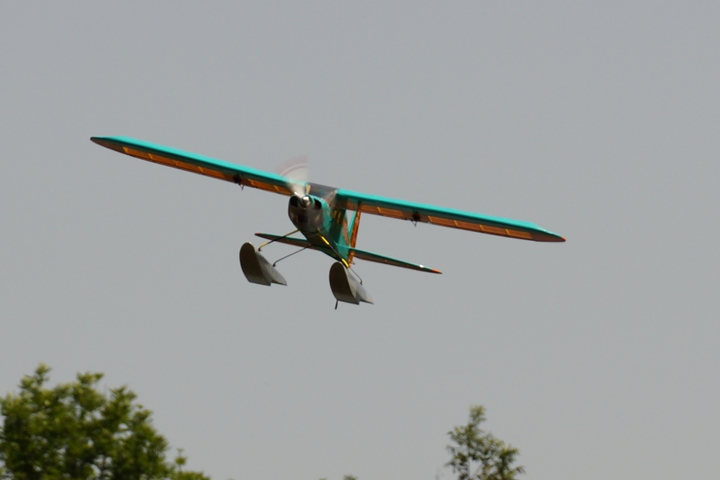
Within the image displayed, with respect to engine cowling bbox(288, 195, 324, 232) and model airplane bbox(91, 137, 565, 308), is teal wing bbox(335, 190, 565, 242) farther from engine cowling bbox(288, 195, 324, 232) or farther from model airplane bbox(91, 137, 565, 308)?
engine cowling bbox(288, 195, 324, 232)

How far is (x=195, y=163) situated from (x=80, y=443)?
664 cm

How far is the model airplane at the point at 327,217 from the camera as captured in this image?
97.9 ft

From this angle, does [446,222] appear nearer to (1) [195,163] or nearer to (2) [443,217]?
(2) [443,217]

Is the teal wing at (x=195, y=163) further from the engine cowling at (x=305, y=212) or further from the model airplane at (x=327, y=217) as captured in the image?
the engine cowling at (x=305, y=212)

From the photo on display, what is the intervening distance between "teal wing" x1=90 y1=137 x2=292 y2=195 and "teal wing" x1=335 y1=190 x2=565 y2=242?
1537 mm

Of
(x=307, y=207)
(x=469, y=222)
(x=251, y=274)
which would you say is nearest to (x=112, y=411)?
(x=251, y=274)

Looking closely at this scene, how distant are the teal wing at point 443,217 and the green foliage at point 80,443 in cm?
655

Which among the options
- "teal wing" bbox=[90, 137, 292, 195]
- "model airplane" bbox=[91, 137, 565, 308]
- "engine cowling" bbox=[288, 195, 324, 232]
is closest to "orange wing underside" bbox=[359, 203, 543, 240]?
"model airplane" bbox=[91, 137, 565, 308]

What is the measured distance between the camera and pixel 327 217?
2989cm

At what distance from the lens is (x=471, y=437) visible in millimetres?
33562

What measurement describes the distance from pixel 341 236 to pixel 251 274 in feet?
6.78

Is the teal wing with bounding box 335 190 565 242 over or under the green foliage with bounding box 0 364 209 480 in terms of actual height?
over

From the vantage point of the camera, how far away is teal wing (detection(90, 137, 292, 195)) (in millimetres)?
31938

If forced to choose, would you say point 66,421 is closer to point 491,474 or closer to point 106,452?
point 106,452
